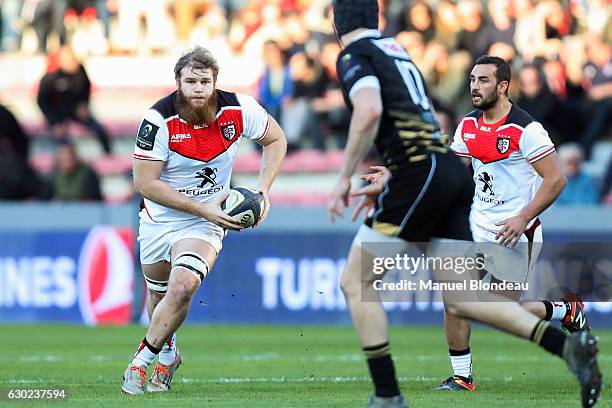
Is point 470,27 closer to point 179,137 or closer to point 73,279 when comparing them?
point 73,279

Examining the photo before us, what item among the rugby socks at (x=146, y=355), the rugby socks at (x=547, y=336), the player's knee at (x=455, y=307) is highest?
the player's knee at (x=455, y=307)

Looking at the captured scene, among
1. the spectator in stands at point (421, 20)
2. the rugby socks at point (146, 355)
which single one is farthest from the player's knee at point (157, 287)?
the spectator in stands at point (421, 20)

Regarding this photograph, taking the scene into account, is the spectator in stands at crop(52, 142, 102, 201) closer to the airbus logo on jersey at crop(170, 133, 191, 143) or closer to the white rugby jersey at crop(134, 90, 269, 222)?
the white rugby jersey at crop(134, 90, 269, 222)

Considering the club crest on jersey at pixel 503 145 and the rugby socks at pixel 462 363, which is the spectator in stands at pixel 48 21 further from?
the rugby socks at pixel 462 363

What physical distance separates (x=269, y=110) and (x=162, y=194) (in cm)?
1047

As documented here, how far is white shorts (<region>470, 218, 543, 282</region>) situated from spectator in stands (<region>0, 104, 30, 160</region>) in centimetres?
1172

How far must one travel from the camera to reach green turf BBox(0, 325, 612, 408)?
28.0ft

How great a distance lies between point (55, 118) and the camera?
20578 mm

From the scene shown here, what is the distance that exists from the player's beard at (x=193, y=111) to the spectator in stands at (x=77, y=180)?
390 inches

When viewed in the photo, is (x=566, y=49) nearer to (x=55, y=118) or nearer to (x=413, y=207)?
(x=55, y=118)

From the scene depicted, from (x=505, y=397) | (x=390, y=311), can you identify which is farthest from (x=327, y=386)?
(x=390, y=311)

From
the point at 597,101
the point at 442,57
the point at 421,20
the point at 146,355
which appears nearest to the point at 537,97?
the point at 597,101

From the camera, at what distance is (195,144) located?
29.6 ft

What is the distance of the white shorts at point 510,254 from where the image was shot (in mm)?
9391
